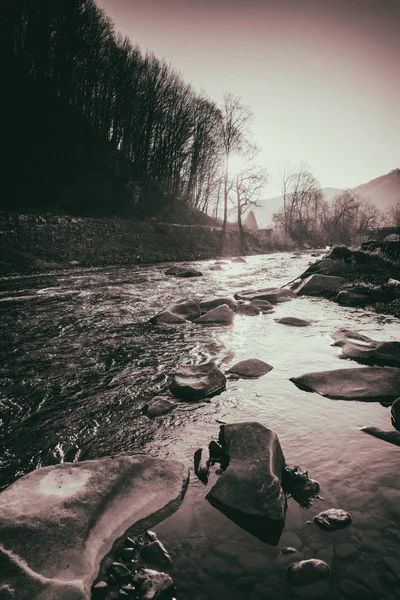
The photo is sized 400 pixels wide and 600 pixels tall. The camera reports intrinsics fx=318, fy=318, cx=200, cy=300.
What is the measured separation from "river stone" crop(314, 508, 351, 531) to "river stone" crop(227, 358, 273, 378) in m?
2.33

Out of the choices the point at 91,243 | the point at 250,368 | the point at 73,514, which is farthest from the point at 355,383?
the point at 91,243

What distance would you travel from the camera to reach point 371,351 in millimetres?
4969

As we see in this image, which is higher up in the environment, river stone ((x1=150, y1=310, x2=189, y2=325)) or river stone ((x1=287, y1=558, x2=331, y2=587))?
river stone ((x1=150, y1=310, x2=189, y2=325))

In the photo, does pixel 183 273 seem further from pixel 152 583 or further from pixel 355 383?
pixel 152 583

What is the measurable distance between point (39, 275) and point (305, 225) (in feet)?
151

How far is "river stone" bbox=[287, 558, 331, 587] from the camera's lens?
67.8 inches

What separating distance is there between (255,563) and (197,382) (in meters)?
2.23

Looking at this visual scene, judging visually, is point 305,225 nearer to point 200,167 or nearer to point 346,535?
point 200,167

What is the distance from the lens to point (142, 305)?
8789 mm

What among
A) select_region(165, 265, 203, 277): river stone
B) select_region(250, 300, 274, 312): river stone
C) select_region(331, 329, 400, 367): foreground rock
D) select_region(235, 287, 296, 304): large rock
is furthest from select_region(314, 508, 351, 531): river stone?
select_region(165, 265, 203, 277): river stone

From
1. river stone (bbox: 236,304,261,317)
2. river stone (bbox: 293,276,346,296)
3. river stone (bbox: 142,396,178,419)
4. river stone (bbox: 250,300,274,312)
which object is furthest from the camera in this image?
river stone (bbox: 293,276,346,296)

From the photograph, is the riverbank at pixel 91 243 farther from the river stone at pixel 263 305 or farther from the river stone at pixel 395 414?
the river stone at pixel 395 414

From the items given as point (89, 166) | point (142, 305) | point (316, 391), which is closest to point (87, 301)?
point (142, 305)

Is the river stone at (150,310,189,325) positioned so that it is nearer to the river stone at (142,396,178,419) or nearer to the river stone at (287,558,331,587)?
the river stone at (142,396,178,419)
